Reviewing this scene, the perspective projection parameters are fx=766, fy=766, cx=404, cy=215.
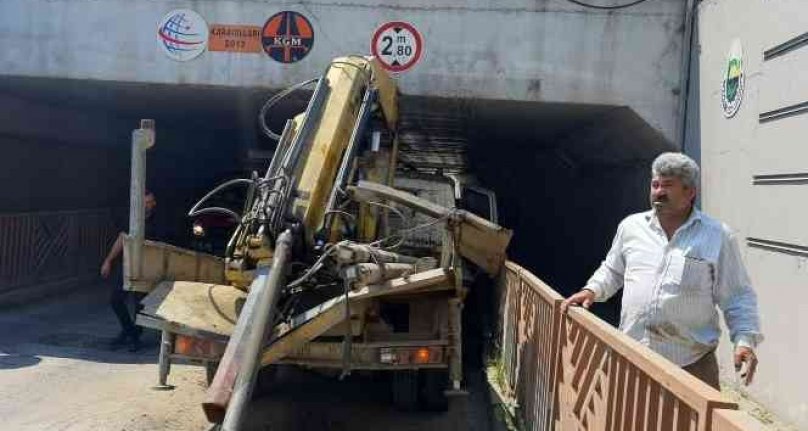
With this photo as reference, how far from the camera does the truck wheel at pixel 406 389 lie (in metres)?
6.75

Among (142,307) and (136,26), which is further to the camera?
(136,26)

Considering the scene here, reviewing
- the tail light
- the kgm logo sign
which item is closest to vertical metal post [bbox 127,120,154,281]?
the tail light

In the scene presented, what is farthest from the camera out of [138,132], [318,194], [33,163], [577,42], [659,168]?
[33,163]

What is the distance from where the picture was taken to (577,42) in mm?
10273

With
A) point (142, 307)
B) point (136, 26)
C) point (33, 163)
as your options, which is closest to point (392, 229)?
point (142, 307)

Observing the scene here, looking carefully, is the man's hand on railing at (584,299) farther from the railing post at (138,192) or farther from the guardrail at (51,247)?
the guardrail at (51,247)

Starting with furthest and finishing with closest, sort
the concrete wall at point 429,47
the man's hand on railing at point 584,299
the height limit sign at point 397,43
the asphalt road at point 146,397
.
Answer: the height limit sign at point 397,43 → the concrete wall at point 429,47 → the asphalt road at point 146,397 → the man's hand on railing at point 584,299

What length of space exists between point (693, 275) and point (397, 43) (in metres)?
7.38

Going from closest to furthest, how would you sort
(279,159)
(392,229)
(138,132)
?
(138,132) → (279,159) → (392,229)

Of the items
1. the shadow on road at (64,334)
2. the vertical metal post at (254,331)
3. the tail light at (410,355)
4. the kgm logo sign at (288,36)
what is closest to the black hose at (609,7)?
the kgm logo sign at (288,36)

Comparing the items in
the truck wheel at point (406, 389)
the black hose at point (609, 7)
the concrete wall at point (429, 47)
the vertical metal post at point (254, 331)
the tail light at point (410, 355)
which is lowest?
the truck wheel at point (406, 389)

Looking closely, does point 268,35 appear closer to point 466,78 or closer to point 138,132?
point 466,78

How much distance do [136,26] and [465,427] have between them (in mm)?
7195

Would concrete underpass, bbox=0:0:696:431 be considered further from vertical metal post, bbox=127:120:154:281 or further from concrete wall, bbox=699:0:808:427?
concrete wall, bbox=699:0:808:427
